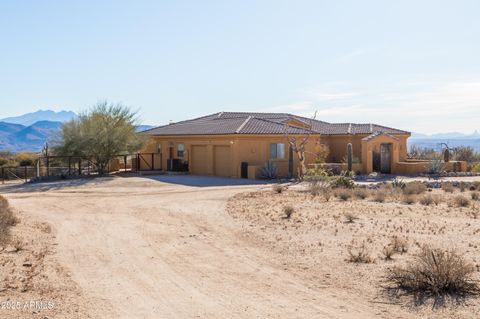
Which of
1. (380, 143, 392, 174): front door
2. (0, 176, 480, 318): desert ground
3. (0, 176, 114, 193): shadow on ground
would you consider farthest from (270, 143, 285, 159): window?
(0, 176, 480, 318): desert ground

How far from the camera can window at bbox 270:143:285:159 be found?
39188 mm

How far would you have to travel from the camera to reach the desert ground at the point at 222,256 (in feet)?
28.9

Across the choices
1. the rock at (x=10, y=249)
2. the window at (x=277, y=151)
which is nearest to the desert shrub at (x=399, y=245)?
the rock at (x=10, y=249)

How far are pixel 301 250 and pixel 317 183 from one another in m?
15.8

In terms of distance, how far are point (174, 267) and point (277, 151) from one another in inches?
1106

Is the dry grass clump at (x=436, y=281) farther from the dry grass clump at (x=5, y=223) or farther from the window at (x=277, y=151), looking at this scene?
the window at (x=277, y=151)

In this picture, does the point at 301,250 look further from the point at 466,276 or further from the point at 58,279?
the point at 58,279

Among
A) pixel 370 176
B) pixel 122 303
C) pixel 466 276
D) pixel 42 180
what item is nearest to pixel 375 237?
pixel 466 276

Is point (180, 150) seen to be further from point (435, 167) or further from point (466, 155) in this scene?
point (466, 155)

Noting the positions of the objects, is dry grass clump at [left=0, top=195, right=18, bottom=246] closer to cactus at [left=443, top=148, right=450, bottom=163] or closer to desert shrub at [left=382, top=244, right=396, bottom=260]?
desert shrub at [left=382, top=244, right=396, bottom=260]

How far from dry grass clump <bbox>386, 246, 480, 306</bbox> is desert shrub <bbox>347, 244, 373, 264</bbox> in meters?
1.73

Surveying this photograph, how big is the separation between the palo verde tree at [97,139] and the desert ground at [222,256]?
15199mm

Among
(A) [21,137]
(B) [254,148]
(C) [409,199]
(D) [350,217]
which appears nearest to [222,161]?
(B) [254,148]

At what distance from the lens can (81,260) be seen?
12.1m
